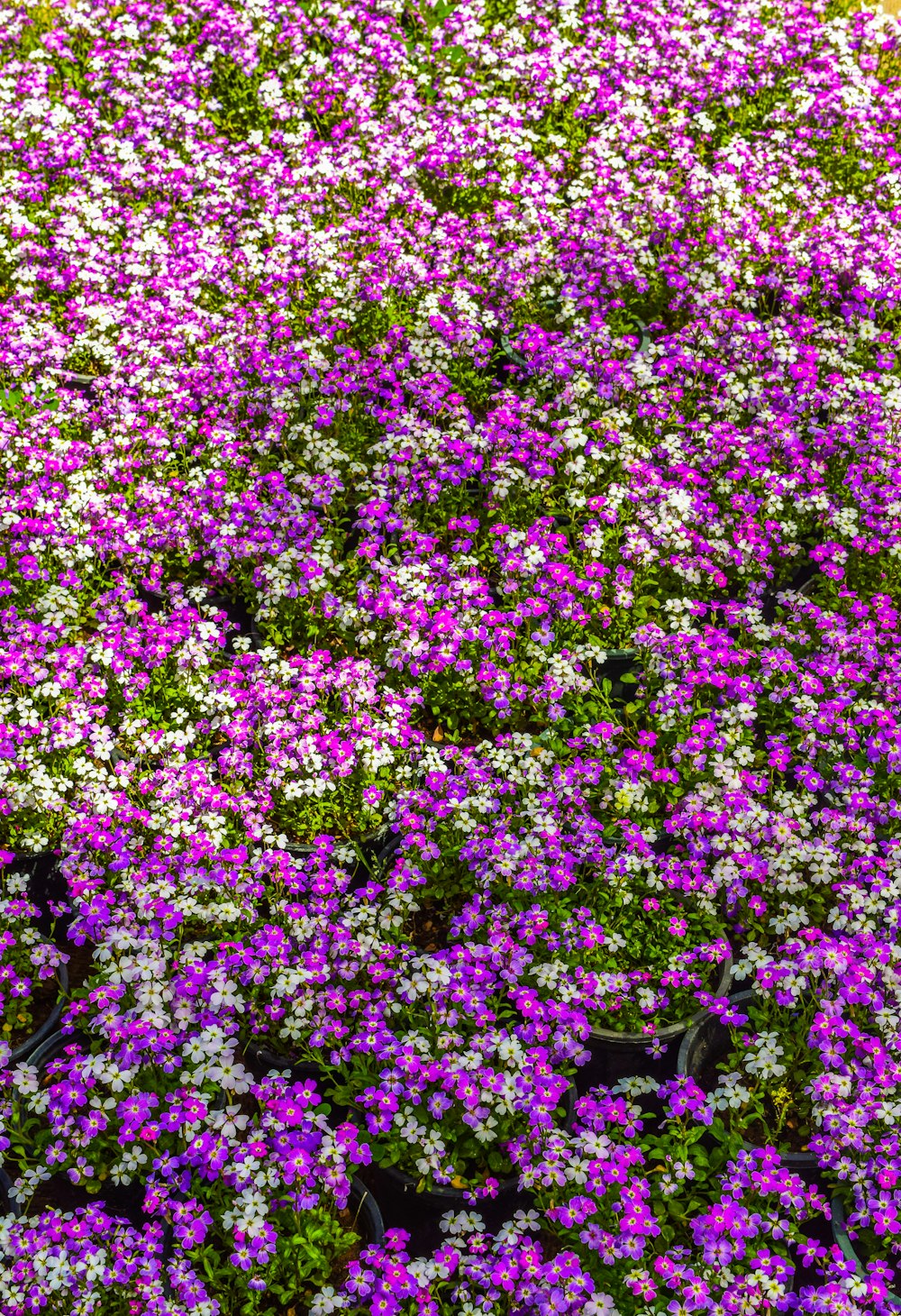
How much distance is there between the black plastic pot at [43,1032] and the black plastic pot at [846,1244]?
3806 mm

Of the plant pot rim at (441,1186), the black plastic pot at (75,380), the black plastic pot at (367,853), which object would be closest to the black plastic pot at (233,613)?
the black plastic pot at (367,853)

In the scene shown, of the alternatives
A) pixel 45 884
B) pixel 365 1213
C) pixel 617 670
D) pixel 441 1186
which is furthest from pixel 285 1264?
pixel 617 670

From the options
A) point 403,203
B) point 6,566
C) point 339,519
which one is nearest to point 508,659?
point 339,519

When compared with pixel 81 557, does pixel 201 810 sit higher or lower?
lower

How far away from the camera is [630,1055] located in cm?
554

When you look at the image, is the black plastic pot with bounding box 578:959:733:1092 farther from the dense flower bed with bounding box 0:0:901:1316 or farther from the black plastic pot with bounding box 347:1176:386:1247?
the black plastic pot with bounding box 347:1176:386:1247

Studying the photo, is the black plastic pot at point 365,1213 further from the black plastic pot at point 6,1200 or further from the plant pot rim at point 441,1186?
the black plastic pot at point 6,1200

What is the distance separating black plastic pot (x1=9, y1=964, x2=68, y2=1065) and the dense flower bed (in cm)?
4

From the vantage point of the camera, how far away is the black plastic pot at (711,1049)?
516 cm

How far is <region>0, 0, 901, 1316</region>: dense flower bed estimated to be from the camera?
15.7 ft

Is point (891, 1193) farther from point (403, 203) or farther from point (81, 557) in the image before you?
point (403, 203)

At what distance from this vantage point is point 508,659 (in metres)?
7.11

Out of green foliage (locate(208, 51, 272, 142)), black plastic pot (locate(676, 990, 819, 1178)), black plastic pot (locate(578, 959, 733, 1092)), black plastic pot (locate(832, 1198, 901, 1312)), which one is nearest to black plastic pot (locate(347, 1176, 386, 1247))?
black plastic pot (locate(578, 959, 733, 1092))

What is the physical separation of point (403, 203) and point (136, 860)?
281 inches
